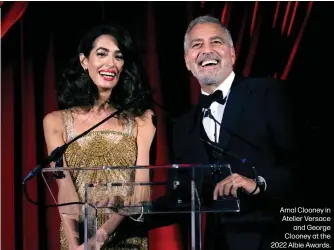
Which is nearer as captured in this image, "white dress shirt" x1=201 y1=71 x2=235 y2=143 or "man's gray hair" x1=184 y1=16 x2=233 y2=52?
"white dress shirt" x1=201 y1=71 x2=235 y2=143

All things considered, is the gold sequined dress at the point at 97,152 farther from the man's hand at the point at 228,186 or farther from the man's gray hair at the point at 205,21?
the man's hand at the point at 228,186

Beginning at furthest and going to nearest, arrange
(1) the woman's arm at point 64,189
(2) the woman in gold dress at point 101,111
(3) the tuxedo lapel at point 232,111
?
(2) the woman in gold dress at point 101,111, (3) the tuxedo lapel at point 232,111, (1) the woman's arm at point 64,189

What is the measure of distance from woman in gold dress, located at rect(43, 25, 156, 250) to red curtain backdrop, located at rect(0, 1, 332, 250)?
0.19 ft

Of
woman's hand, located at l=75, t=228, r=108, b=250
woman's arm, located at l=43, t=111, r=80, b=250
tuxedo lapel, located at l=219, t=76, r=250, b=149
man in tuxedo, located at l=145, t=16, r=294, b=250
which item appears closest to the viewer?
woman's hand, located at l=75, t=228, r=108, b=250

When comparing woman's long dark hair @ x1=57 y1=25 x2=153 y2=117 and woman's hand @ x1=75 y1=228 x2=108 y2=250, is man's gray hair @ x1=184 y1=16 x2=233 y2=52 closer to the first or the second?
woman's long dark hair @ x1=57 y1=25 x2=153 y2=117

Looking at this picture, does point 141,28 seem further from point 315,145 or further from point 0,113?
point 315,145

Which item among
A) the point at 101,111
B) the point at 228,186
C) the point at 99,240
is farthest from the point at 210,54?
the point at 99,240

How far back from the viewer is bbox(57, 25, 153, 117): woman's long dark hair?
2723 millimetres

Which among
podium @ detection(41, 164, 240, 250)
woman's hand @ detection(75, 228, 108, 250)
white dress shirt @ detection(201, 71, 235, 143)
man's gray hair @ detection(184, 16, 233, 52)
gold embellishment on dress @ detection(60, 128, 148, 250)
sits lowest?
woman's hand @ detection(75, 228, 108, 250)

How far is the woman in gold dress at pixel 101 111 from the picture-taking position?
2.64m

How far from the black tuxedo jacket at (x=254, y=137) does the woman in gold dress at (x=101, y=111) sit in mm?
201

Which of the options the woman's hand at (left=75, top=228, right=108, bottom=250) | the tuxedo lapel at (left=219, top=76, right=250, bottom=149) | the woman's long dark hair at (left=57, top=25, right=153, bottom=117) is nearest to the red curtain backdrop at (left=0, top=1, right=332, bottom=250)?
the woman's long dark hair at (left=57, top=25, right=153, bottom=117)

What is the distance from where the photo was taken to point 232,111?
2561 mm

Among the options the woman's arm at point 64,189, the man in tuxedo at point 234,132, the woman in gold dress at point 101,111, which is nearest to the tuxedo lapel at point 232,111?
the man in tuxedo at point 234,132
